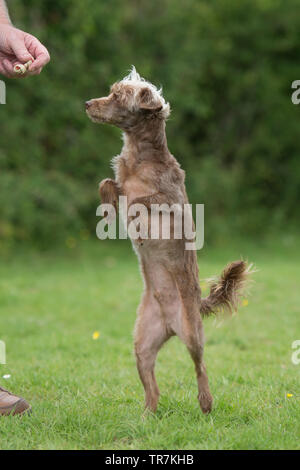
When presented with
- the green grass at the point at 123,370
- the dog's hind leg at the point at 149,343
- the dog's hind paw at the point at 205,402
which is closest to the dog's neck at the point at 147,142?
the dog's hind leg at the point at 149,343

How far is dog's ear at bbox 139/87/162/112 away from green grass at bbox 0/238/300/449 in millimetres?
1631

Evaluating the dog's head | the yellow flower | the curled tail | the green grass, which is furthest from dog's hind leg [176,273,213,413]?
the yellow flower

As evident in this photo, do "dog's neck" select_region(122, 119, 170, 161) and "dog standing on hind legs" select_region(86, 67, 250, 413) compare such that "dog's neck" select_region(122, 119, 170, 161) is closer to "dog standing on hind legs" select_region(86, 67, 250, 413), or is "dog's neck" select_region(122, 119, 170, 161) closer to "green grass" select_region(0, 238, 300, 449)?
"dog standing on hind legs" select_region(86, 67, 250, 413)

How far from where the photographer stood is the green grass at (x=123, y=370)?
408 centimetres

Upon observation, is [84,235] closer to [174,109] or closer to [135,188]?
[174,109]

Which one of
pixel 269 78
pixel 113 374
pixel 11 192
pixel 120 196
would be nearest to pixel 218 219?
pixel 269 78

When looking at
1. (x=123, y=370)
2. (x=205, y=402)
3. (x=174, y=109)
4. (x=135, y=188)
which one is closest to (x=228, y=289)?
(x=205, y=402)

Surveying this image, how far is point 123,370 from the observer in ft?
19.6

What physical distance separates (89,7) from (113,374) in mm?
9773

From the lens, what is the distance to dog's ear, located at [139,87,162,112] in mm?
4497

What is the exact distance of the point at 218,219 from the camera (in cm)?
1666
